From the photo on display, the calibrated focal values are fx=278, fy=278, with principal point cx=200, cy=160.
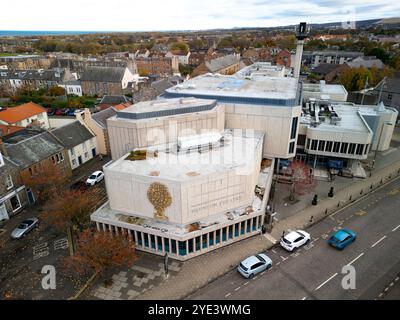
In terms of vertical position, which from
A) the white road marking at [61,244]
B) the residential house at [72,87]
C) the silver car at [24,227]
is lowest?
the white road marking at [61,244]

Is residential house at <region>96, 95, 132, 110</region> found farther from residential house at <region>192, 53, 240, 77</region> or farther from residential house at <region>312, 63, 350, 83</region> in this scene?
residential house at <region>312, 63, 350, 83</region>

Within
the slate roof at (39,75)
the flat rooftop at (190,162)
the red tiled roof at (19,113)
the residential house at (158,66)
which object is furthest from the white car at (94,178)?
the residential house at (158,66)

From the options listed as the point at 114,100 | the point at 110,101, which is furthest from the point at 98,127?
the point at 110,101

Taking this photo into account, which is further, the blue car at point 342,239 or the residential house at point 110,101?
the residential house at point 110,101

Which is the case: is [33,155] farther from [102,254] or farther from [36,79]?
Answer: [36,79]

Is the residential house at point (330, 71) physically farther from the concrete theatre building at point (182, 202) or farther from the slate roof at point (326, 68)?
the concrete theatre building at point (182, 202)

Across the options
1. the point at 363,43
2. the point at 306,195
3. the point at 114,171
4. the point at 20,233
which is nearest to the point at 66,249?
the point at 20,233

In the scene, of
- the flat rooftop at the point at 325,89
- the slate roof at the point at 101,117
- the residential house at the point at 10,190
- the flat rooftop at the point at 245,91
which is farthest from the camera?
the flat rooftop at the point at 325,89
